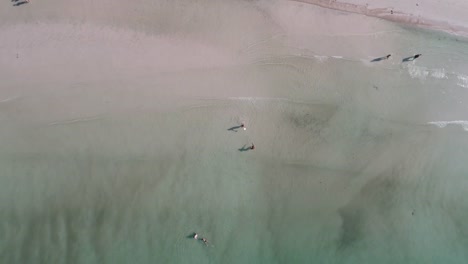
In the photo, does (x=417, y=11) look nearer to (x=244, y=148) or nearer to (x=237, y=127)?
(x=237, y=127)

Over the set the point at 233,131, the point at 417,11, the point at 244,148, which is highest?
the point at 417,11

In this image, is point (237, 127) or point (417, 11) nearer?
point (237, 127)

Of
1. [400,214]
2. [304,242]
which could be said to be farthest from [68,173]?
[400,214]

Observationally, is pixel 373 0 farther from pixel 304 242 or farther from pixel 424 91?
pixel 304 242

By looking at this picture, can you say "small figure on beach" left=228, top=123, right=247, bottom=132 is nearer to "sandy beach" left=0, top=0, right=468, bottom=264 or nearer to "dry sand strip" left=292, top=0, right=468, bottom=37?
"sandy beach" left=0, top=0, right=468, bottom=264

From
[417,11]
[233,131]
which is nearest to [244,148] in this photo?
[233,131]

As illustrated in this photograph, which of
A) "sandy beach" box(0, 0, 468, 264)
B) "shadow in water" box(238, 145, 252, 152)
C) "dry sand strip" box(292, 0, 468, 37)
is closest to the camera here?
"sandy beach" box(0, 0, 468, 264)

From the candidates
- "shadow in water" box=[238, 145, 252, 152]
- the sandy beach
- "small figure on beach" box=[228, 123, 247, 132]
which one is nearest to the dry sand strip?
the sandy beach

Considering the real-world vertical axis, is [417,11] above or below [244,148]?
above

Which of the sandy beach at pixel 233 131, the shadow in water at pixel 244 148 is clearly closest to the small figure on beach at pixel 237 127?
the sandy beach at pixel 233 131
